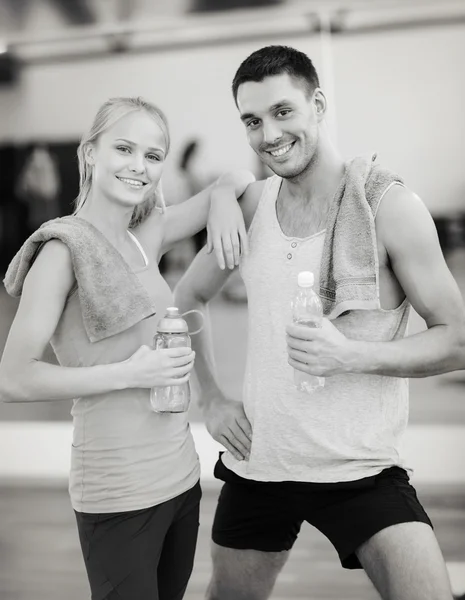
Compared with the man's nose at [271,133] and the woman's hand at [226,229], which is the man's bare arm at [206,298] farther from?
the man's nose at [271,133]

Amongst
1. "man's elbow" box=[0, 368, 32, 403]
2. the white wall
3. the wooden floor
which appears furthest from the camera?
the white wall

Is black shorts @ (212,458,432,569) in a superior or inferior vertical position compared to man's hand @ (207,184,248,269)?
inferior

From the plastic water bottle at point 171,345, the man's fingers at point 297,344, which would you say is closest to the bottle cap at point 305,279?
the man's fingers at point 297,344

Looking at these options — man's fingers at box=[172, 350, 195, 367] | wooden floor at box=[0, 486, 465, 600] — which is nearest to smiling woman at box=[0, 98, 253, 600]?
man's fingers at box=[172, 350, 195, 367]

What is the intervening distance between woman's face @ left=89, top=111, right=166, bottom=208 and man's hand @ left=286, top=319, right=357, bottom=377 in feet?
1.34

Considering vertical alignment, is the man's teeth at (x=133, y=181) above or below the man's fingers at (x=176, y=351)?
above

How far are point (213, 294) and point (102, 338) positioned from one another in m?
→ 0.52

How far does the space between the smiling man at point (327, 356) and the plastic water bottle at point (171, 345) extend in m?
0.19

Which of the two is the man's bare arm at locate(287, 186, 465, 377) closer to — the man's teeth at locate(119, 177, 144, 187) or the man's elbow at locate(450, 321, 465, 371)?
the man's elbow at locate(450, 321, 465, 371)

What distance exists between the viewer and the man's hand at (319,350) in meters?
1.31

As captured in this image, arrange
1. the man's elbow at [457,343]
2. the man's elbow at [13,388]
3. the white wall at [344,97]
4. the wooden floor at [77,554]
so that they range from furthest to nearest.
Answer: the white wall at [344,97], the wooden floor at [77,554], the man's elbow at [457,343], the man's elbow at [13,388]

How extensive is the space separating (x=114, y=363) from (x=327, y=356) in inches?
15.4

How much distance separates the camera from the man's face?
4.85 feet

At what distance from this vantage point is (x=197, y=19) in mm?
7414
